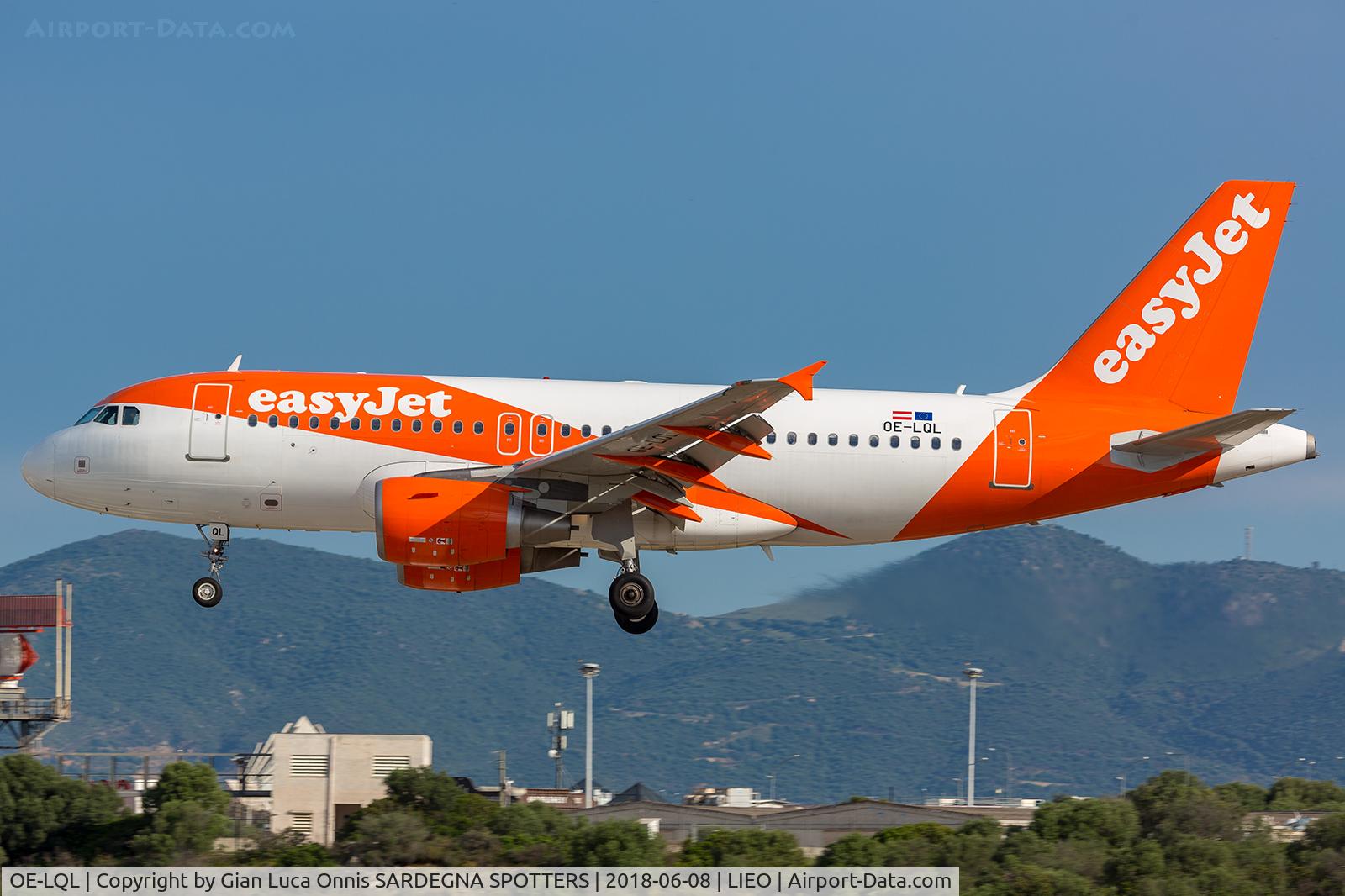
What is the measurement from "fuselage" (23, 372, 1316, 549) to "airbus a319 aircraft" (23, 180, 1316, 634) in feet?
0.12

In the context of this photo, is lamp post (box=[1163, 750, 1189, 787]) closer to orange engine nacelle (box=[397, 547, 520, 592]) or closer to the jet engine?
orange engine nacelle (box=[397, 547, 520, 592])

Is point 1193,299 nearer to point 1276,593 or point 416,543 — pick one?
point 416,543

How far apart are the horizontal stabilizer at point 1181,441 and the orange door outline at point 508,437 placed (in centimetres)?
1194

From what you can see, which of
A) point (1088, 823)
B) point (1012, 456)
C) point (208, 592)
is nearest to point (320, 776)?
point (1088, 823)

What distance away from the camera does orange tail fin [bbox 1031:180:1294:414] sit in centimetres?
3300

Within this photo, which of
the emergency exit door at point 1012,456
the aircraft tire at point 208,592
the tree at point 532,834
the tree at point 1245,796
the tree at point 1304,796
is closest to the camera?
the emergency exit door at point 1012,456

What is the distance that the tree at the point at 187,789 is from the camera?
190 feet

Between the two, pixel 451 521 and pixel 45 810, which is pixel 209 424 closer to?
pixel 451 521

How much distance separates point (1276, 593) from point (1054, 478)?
4211 inches

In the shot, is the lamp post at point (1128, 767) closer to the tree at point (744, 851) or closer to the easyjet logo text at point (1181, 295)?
the tree at point (744, 851)

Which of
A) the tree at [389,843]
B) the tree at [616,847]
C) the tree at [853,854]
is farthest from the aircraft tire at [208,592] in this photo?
the tree at [853,854]

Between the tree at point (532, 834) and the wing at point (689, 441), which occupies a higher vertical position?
the wing at point (689, 441)

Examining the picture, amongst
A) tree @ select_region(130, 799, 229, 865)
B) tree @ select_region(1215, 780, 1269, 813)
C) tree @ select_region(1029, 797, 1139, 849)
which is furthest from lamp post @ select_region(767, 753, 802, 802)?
tree @ select_region(130, 799, 229, 865)

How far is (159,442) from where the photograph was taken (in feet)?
A: 103
